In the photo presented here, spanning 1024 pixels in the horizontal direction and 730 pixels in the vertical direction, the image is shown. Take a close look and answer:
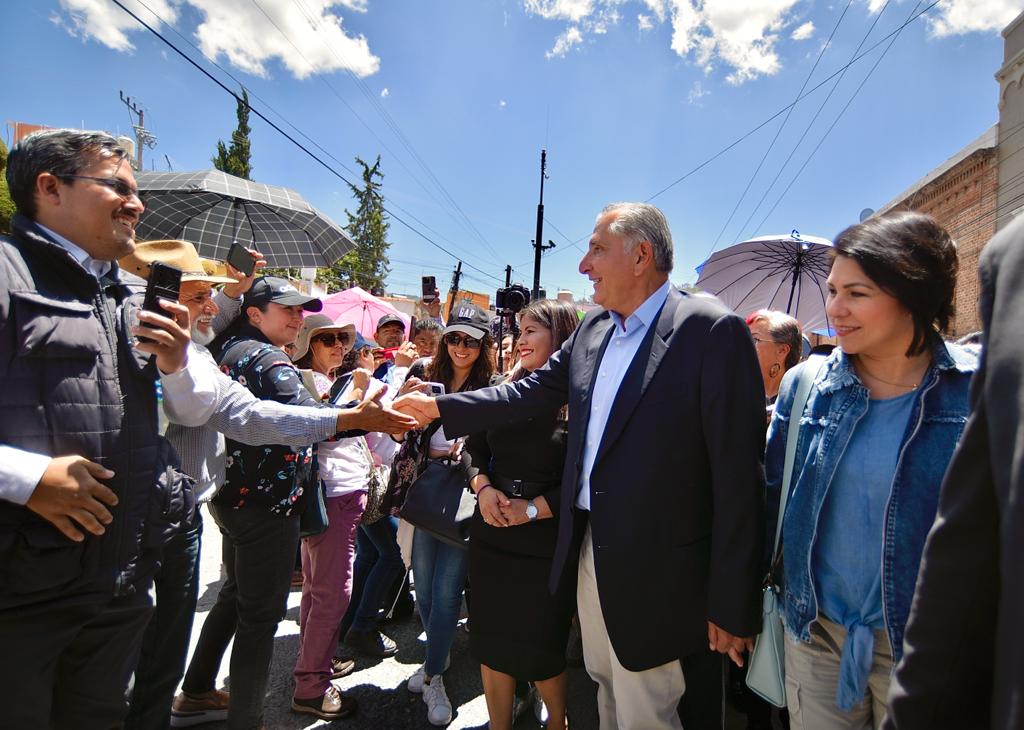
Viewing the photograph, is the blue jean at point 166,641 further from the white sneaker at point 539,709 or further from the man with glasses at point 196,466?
the white sneaker at point 539,709

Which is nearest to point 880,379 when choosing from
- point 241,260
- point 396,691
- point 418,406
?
point 418,406

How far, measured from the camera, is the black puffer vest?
4.42ft

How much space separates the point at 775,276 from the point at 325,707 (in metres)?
4.55

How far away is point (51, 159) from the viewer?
60.4 inches

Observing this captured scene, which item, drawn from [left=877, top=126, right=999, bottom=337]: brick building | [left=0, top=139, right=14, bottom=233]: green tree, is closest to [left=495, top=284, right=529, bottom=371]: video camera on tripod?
[left=877, top=126, right=999, bottom=337]: brick building

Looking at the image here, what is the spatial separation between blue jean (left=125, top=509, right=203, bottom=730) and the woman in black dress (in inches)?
46.7

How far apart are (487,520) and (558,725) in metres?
1.01

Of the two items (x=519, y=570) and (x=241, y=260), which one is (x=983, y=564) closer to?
(x=519, y=570)

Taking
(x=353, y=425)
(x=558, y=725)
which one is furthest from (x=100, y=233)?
(x=558, y=725)

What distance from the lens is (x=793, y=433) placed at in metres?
1.71

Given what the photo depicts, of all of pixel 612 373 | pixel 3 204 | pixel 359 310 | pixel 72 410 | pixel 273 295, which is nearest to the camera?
pixel 72 410

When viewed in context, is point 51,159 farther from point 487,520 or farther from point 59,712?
point 487,520

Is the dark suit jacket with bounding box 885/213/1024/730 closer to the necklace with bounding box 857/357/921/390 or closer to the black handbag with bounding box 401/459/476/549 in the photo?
the necklace with bounding box 857/357/921/390

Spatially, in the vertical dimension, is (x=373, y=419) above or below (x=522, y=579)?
above
